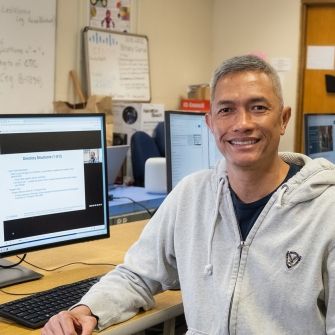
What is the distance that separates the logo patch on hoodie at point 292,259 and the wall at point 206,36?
156 inches

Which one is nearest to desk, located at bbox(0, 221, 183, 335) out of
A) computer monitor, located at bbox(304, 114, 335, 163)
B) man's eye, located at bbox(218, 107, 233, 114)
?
man's eye, located at bbox(218, 107, 233, 114)

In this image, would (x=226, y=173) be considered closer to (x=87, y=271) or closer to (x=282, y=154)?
(x=282, y=154)

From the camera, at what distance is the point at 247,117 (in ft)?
4.38

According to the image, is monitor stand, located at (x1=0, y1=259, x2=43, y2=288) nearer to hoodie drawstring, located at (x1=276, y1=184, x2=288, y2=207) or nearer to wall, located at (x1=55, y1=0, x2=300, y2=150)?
hoodie drawstring, located at (x1=276, y1=184, x2=288, y2=207)

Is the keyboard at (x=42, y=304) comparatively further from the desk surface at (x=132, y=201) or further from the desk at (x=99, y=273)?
the desk surface at (x=132, y=201)

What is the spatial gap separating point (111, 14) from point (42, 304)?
12.0ft

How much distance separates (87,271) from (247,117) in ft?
2.41

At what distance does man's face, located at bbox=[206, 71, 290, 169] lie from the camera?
1321 millimetres

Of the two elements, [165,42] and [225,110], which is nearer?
[225,110]

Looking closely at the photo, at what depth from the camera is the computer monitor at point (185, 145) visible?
2088mm

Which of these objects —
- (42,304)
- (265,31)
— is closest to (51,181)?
(42,304)

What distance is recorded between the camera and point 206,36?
19.1ft

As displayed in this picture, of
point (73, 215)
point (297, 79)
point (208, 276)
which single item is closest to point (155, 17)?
point (297, 79)

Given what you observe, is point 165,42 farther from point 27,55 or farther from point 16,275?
point 16,275
